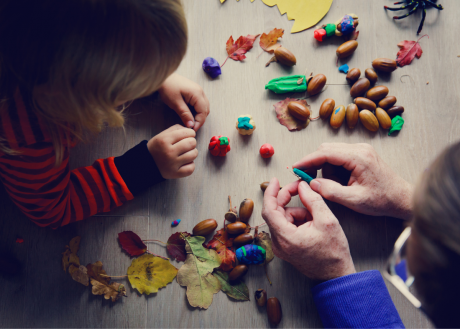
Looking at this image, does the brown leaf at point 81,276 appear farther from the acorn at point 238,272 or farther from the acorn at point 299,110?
the acorn at point 299,110

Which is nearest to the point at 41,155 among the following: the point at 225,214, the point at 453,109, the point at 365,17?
the point at 225,214

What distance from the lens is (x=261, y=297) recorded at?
77 centimetres

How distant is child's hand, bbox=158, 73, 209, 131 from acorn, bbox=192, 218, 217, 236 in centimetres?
27

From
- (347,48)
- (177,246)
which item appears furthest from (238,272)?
(347,48)

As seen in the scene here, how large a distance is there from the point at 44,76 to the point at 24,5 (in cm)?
11

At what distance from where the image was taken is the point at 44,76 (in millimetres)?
488

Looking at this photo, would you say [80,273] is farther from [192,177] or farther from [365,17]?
[365,17]

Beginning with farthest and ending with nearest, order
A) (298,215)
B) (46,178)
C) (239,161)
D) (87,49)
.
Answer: (239,161) < (298,215) < (46,178) < (87,49)

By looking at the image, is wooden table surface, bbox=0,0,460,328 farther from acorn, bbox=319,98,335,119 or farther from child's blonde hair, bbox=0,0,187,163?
child's blonde hair, bbox=0,0,187,163

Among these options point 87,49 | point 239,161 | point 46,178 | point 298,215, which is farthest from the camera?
point 239,161

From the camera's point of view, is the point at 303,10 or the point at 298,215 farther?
the point at 303,10

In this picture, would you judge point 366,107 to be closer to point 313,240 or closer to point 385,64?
point 385,64

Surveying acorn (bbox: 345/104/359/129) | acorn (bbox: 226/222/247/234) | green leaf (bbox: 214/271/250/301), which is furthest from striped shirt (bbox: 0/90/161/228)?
acorn (bbox: 345/104/359/129)

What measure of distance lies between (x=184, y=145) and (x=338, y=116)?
1.51 ft
